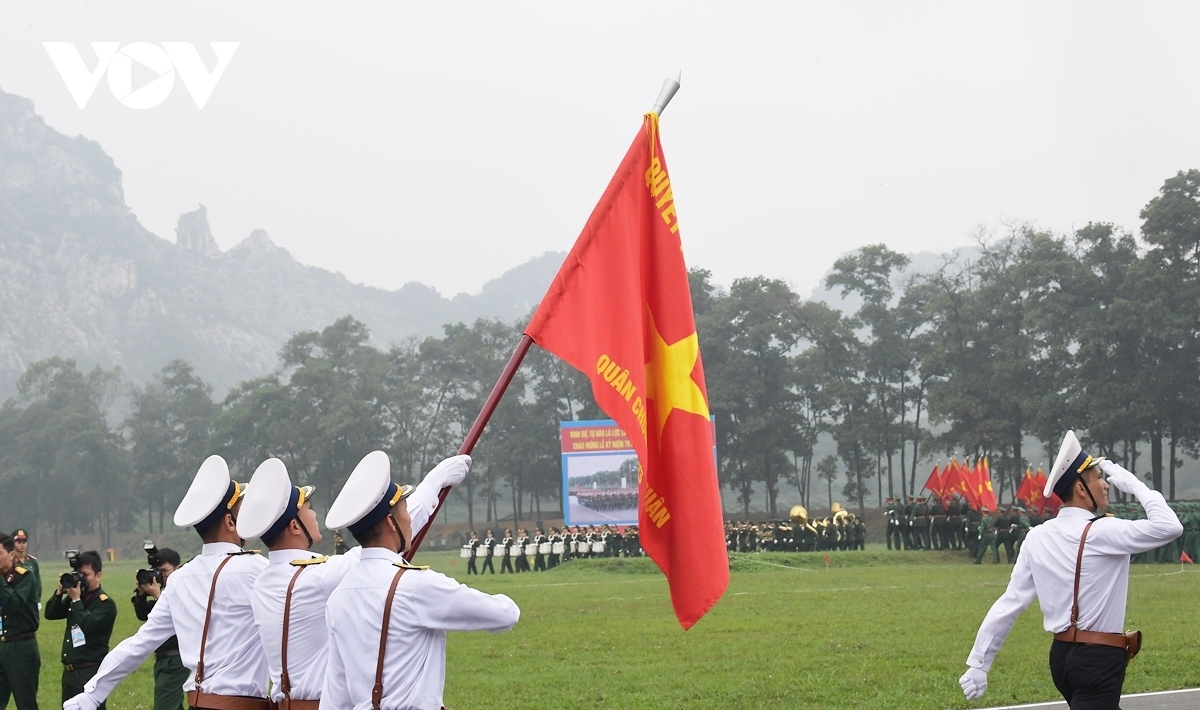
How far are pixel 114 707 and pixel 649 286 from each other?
27.8 feet

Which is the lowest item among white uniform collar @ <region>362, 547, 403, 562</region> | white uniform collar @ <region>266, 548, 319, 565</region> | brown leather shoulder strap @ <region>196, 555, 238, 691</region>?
brown leather shoulder strap @ <region>196, 555, 238, 691</region>

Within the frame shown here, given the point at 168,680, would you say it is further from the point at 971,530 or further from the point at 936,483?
the point at 936,483

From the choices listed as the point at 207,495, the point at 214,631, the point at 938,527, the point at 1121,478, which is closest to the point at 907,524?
the point at 938,527

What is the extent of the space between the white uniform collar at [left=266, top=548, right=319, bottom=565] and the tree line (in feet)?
161

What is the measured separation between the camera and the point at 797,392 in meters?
71.2

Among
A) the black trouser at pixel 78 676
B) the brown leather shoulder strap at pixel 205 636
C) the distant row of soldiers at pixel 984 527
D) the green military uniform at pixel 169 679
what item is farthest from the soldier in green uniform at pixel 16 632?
the distant row of soldiers at pixel 984 527

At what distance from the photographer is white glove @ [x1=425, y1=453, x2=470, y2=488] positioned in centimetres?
511

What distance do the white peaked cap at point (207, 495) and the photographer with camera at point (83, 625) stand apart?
11.6 ft

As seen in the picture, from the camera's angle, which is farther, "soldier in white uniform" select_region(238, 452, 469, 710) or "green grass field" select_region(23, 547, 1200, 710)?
"green grass field" select_region(23, 547, 1200, 710)

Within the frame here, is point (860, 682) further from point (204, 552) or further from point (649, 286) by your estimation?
point (204, 552)

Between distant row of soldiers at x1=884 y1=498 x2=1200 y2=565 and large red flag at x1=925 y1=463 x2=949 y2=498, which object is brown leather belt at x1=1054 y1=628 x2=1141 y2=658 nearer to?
distant row of soldiers at x1=884 y1=498 x2=1200 y2=565

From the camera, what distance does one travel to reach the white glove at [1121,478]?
6547 millimetres

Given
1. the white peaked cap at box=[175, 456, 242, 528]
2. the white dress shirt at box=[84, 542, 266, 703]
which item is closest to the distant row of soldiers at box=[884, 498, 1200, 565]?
the white peaked cap at box=[175, 456, 242, 528]

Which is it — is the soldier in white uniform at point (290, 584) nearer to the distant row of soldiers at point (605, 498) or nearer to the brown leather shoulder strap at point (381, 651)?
the brown leather shoulder strap at point (381, 651)
